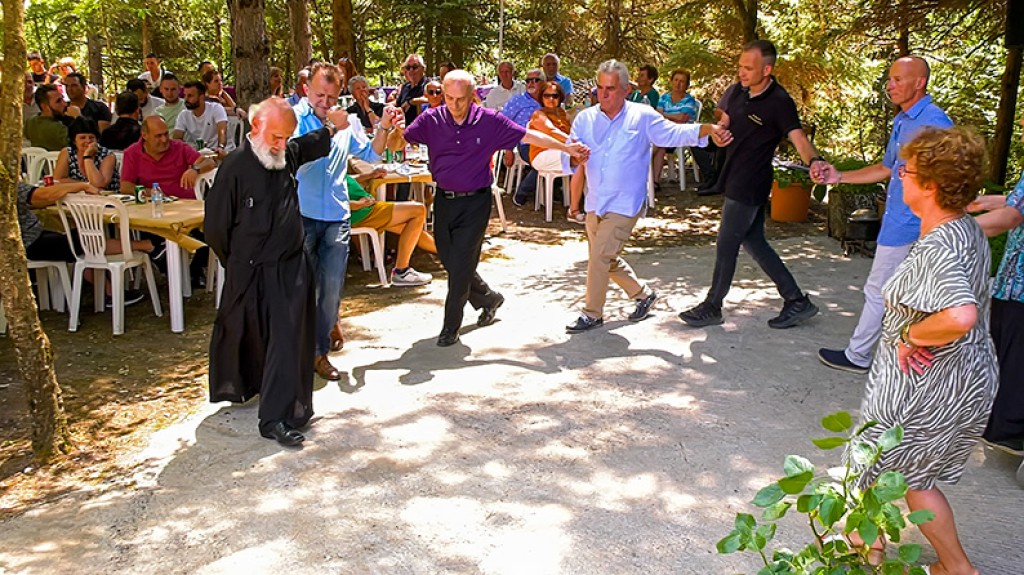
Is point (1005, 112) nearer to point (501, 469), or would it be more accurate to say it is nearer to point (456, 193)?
point (456, 193)

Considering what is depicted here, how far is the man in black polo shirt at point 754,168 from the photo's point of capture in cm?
576

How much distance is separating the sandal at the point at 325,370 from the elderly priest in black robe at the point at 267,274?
728mm

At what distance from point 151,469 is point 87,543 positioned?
0.71m

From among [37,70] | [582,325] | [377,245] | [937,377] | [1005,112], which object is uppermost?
[37,70]

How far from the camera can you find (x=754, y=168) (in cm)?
588

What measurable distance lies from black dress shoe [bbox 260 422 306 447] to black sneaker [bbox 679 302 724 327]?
9.68 ft

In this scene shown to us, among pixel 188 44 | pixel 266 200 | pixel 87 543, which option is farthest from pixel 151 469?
pixel 188 44

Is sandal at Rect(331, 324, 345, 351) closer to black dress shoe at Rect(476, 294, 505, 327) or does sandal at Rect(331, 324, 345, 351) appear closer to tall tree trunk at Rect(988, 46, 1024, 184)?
black dress shoe at Rect(476, 294, 505, 327)

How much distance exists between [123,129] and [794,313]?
20.4ft

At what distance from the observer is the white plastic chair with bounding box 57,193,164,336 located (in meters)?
6.25

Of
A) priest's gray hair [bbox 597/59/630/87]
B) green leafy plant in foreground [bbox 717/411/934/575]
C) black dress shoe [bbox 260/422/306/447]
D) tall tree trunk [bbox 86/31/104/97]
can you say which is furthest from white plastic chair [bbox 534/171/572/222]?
tall tree trunk [bbox 86/31/104/97]

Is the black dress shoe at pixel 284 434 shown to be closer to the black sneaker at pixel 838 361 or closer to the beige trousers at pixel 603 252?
the beige trousers at pixel 603 252

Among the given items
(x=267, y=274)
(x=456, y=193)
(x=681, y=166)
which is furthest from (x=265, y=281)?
(x=681, y=166)

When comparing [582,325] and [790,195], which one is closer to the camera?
[582,325]
